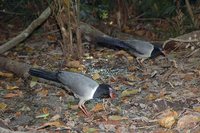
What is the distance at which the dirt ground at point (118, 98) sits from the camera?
4.70 meters

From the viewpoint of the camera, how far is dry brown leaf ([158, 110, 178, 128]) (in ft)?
14.9

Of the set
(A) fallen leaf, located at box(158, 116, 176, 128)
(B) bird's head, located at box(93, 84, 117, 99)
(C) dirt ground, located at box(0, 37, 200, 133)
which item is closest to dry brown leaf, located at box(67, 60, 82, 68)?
(C) dirt ground, located at box(0, 37, 200, 133)

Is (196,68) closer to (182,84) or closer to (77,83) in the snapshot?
(182,84)

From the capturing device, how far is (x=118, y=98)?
543 cm

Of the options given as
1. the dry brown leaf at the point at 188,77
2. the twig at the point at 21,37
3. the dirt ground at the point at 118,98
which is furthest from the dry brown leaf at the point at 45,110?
the twig at the point at 21,37

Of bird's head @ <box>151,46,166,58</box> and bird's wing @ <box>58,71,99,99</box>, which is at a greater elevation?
bird's head @ <box>151,46,166,58</box>

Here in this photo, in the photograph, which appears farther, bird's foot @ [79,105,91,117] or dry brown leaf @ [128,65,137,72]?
dry brown leaf @ [128,65,137,72]

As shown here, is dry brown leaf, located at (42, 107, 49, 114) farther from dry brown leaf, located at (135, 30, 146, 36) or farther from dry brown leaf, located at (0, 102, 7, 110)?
dry brown leaf, located at (135, 30, 146, 36)

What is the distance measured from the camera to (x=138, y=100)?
531 cm

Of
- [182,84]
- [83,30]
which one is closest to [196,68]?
[182,84]

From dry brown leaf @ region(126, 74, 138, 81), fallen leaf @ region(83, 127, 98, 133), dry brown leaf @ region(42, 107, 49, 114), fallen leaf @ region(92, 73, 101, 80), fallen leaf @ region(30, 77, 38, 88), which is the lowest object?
fallen leaf @ region(83, 127, 98, 133)

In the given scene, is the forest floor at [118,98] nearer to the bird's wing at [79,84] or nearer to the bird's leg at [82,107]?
the bird's leg at [82,107]

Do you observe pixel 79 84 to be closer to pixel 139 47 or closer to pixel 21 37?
pixel 139 47

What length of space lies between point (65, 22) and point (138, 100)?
190 centimetres
